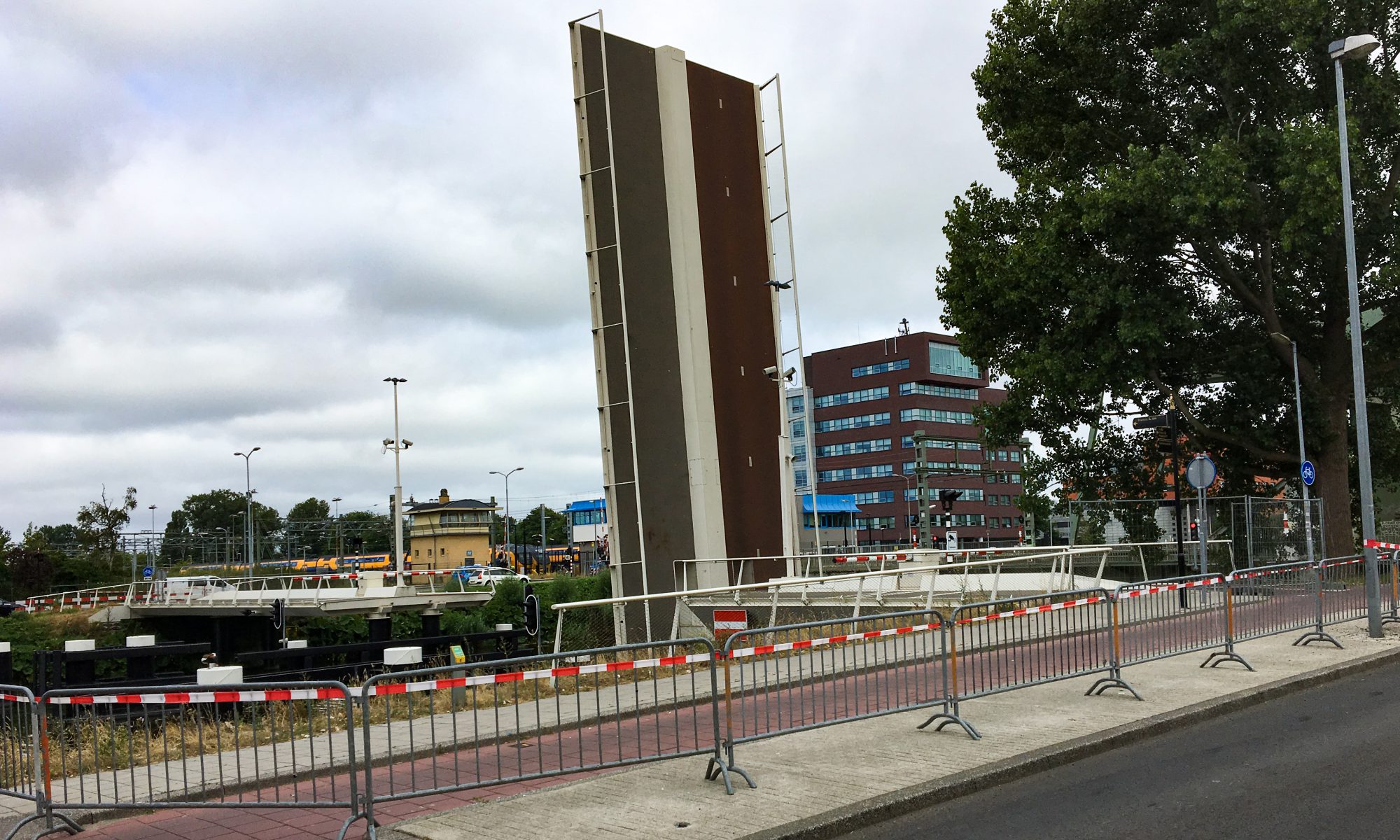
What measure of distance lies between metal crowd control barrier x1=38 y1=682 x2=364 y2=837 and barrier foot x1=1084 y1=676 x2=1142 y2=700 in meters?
7.28

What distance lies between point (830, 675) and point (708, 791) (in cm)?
192

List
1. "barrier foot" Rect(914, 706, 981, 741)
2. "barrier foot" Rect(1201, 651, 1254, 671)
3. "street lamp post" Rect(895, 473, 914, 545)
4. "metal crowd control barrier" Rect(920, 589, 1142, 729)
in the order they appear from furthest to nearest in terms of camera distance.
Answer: "street lamp post" Rect(895, 473, 914, 545)
"barrier foot" Rect(1201, 651, 1254, 671)
"metal crowd control barrier" Rect(920, 589, 1142, 729)
"barrier foot" Rect(914, 706, 981, 741)

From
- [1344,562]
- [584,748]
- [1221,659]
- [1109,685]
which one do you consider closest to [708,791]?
[584,748]

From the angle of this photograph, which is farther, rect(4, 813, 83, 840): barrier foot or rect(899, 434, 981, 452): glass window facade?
rect(899, 434, 981, 452): glass window facade

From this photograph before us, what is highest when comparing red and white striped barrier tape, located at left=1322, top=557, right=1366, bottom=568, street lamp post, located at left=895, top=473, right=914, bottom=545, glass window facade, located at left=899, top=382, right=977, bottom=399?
glass window facade, located at left=899, top=382, right=977, bottom=399

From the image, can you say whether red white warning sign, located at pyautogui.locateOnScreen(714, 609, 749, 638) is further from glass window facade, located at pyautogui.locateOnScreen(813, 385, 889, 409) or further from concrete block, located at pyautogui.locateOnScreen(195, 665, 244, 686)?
glass window facade, located at pyautogui.locateOnScreen(813, 385, 889, 409)

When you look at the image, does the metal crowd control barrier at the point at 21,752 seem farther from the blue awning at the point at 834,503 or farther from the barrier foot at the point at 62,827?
the blue awning at the point at 834,503

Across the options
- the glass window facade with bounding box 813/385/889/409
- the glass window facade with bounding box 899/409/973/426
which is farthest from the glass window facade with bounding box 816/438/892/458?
the glass window facade with bounding box 813/385/889/409

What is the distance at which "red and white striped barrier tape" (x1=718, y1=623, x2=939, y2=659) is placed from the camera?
8469 mm

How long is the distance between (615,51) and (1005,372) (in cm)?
1646

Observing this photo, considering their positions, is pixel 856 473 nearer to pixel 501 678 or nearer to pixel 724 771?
pixel 724 771

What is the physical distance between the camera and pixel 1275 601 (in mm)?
14867

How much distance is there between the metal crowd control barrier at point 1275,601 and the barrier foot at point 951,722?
225 inches

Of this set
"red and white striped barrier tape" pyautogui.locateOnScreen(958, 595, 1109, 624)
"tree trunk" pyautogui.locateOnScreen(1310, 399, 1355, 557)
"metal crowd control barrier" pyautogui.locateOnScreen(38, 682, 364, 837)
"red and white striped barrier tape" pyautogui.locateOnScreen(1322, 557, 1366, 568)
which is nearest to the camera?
"metal crowd control barrier" pyautogui.locateOnScreen(38, 682, 364, 837)
